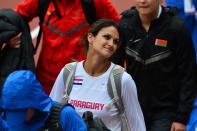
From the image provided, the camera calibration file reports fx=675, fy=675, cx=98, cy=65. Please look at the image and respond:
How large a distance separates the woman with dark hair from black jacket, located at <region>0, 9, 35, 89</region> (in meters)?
0.61

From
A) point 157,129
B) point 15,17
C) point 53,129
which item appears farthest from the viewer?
point 15,17

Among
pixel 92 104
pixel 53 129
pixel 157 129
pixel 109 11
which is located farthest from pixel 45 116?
pixel 109 11

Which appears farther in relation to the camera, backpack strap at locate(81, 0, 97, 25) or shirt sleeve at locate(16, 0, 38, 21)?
shirt sleeve at locate(16, 0, 38, 21)

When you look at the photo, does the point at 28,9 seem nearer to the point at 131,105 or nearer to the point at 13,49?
the point at 13,49

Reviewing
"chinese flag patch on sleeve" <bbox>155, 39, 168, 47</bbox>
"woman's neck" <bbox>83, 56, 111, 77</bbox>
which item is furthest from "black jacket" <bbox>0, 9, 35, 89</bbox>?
"chinese flag patch on sleeve" <bbox>155, 39, 168, 47</bbox>

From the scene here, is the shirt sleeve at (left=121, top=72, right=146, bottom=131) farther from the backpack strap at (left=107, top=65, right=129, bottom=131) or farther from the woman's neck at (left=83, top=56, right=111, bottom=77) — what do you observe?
the woman's neck at (left=83, top=56, right=111, bottom=77)

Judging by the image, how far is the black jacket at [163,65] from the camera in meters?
5.87

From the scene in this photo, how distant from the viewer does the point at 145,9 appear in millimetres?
5887

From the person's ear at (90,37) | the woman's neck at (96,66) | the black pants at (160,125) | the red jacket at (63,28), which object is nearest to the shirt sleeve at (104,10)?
the red jacket at (63,28)

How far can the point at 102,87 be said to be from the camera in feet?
17.8

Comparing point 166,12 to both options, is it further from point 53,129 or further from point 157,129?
point 53,129

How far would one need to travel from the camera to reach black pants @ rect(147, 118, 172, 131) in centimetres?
583

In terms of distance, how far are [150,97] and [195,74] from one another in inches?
17.5

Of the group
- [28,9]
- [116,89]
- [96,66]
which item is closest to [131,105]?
[116,89]
